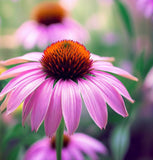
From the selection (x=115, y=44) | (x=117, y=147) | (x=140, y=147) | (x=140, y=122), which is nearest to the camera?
(x=117, y=147)

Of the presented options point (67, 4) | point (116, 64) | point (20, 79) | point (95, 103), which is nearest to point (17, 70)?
point (20, 79)

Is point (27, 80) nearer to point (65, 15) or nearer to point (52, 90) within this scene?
point (52, 90)

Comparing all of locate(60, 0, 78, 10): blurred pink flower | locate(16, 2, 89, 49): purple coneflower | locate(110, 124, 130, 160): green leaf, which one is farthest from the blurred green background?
locate(60, 0, 78, 10): blurred pink flower

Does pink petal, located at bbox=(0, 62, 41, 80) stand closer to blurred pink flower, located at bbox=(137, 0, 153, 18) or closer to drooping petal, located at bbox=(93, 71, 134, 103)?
drooping petal, located at bbox=(93, 71, 134, 103)

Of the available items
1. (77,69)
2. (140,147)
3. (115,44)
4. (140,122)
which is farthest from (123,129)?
(115,44)

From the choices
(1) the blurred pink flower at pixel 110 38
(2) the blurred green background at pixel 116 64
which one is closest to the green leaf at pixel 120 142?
(2) the blurred green background at pixel 116 64

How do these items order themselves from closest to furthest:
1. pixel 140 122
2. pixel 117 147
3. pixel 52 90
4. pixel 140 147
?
pixel 52 90
pixel 117 147
pixel 140 147
pixel 140 122
